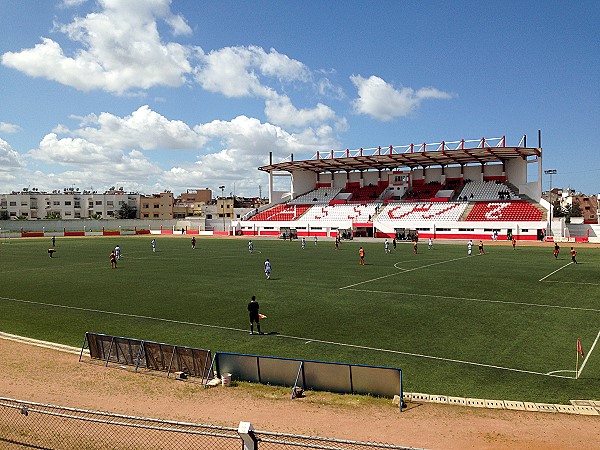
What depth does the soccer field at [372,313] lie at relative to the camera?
15422 mm

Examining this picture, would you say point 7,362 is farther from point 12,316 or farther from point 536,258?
point 536,258

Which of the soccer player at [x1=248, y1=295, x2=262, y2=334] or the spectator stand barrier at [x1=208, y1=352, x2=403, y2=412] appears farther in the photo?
the soccer player at [x1=248, y1=295, x2=262, y2=334]

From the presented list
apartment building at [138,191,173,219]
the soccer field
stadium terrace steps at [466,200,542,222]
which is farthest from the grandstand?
apartment building at [138,191,173,219]

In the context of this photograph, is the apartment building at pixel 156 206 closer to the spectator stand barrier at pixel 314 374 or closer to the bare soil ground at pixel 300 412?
the bare soil ground at pixel 300 412

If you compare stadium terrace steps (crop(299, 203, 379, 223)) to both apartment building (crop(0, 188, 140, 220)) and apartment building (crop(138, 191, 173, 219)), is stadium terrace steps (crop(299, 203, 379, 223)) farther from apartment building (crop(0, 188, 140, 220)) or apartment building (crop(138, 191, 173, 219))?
apartment building (crop(0, 188, 140, 220))

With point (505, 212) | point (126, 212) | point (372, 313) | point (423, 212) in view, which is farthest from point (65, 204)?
point (372, 313)

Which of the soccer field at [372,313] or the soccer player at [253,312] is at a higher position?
the soccer player at [253,312]

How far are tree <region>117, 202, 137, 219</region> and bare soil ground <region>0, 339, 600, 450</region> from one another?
14657cm

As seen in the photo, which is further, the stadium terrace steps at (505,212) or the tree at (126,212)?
the tree at (126,212)

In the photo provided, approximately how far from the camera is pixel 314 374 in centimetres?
1368

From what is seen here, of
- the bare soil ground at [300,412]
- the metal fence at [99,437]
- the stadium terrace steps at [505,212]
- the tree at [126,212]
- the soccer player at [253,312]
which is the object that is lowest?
the bare soil ground at [300,412]

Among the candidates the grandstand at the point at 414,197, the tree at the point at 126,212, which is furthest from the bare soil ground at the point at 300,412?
the tree at the point at 126,212

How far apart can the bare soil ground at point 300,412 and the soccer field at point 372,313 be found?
6.04ft

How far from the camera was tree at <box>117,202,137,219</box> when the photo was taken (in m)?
155
